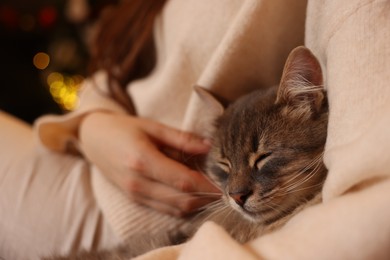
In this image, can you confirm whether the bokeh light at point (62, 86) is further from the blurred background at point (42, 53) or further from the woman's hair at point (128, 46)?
the woman's hair at point (128, 46)

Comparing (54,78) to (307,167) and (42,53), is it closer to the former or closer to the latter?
(42,53)

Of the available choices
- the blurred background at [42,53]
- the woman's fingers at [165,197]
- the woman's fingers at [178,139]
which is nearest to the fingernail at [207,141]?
the woman's fingers at [178,139]

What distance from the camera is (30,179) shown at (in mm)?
1044

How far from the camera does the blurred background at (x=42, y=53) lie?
2467 millimetres

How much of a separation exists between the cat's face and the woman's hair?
480 millimetres

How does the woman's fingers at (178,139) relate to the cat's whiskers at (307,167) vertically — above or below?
above

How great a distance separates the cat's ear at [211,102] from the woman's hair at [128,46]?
13.3 inches

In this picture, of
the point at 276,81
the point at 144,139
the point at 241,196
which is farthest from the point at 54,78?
the point at 241,196

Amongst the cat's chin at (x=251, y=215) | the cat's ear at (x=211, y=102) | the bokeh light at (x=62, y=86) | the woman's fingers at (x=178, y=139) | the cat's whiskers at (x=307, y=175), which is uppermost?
the cat's ear at (x=211, y=102)

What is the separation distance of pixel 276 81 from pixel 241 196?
0.29 meters

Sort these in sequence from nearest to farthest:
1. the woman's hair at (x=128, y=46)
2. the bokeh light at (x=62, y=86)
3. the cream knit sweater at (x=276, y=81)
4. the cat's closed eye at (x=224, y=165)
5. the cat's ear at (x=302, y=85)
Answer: the cream knit sweater at (x=276, y=81)
the cat's ear at (x=302, y=85)
the cat's closed eye at (x=224, y=165)
the woman's hair at (x=128, y=46)
the bokeh light at (x=62, y=86)

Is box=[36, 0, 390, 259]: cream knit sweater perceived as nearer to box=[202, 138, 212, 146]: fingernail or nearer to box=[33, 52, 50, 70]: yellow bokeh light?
box=[202, 138, 212, 146]: fingernail

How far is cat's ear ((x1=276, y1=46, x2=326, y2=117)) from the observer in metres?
0.70

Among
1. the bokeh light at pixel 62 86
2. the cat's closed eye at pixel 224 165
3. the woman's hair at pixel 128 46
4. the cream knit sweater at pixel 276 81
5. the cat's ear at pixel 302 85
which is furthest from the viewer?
the bokeh light at pixel 62 86
